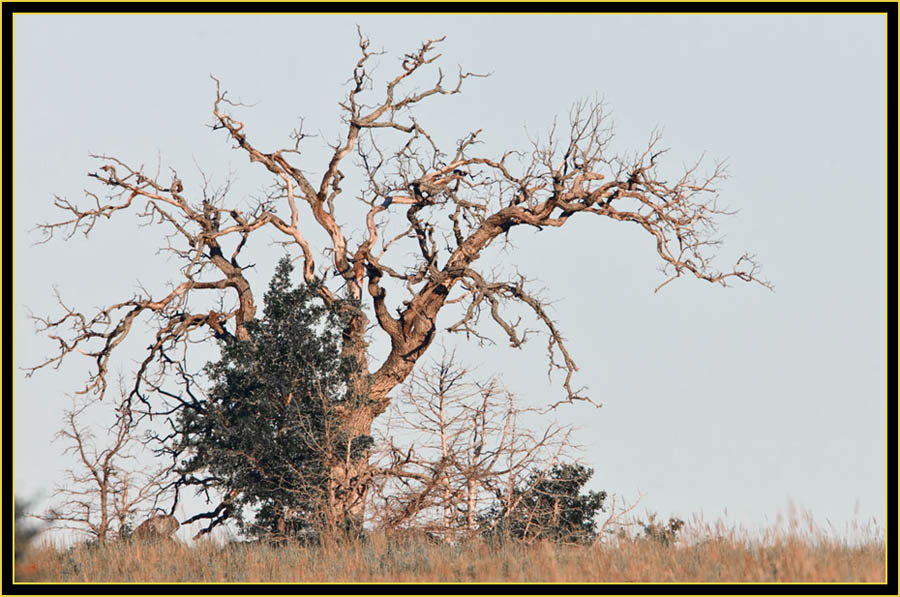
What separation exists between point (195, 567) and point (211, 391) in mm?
5071

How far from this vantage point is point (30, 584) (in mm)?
15703

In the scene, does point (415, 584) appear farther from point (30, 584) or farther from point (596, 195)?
point (596, 195)

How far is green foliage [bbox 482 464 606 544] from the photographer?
20.3m

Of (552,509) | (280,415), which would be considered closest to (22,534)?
(280,415)

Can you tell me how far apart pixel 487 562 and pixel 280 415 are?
5843mm

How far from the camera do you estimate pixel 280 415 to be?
2056 cm

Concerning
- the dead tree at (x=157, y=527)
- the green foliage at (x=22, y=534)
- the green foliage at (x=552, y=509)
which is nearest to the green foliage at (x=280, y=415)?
the dead tree at (x=157, y=527)

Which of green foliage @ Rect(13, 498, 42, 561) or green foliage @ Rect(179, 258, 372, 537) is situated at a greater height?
green foliage @ Rect(179, 258, 372, 537)

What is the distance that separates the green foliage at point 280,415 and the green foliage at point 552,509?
8.05 feet

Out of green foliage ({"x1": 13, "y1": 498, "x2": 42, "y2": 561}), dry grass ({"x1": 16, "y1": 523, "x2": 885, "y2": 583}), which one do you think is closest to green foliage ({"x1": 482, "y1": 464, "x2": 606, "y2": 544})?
dry grass ({"x1": 16, "y1": 523, "x2": 885, "y2": 583})

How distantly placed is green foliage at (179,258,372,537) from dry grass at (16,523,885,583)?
78.2 inches

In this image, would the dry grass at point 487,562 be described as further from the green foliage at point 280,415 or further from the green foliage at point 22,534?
the green foliage at point 280,415

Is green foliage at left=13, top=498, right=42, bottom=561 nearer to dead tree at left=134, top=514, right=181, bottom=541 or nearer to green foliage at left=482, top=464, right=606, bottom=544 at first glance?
dead tree at left=134, top=514, right=181, bottom=541

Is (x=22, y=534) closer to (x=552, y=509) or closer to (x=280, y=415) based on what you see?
(x=280, y=415)
